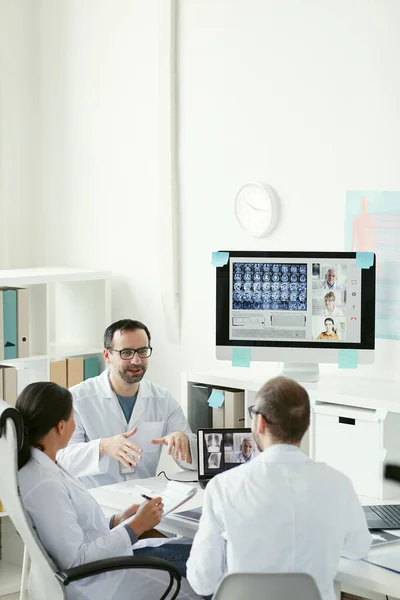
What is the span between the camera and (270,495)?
2.19 m

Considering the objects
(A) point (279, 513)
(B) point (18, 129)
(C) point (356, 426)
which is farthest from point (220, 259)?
(B) point (18, 129)

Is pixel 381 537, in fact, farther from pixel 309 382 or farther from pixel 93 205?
pixel 93 205

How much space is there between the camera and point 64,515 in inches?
96.2

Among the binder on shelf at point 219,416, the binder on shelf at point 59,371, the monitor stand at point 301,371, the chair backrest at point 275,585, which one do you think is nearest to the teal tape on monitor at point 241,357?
the monitor stand at point 301,371

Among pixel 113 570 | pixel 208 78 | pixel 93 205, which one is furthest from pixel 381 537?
pixel 93 205

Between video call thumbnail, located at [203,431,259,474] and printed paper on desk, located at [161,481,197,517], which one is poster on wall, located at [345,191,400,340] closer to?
video call thumbnail, located at [203,431,259,474]

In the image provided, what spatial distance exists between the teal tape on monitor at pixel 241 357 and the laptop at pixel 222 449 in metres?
0.34

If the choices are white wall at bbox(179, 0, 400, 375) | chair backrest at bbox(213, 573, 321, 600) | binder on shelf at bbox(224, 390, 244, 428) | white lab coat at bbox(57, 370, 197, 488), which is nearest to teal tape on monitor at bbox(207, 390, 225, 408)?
binder on shelf at bbox(224, 390, 244, 428)

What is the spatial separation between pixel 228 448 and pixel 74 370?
1536 mm

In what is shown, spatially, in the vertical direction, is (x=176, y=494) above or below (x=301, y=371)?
below

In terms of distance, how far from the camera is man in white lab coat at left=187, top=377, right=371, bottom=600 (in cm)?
217

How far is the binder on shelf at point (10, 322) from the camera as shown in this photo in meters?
4.14

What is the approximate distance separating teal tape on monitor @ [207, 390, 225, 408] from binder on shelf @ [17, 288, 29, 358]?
1081mm

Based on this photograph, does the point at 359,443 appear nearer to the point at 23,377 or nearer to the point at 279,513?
the point at 279,513
